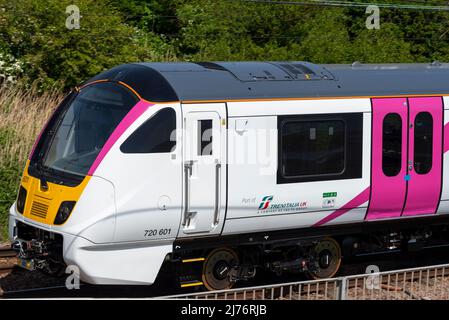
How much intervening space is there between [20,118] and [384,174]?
8.90 meters

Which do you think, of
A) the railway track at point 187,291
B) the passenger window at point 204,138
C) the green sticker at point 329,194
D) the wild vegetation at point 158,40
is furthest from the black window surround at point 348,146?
the wild vegetation at point 158,40

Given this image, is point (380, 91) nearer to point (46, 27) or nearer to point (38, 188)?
point (38, 188)

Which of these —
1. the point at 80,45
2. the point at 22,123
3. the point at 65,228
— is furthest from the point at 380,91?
the point at 80,45

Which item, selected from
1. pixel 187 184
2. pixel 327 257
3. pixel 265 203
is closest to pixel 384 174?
pixel 327 257

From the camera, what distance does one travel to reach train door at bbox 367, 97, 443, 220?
40.2 feet

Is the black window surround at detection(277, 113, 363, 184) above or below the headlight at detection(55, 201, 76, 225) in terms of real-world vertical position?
above

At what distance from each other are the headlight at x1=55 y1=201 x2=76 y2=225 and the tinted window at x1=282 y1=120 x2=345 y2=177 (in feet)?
9.37

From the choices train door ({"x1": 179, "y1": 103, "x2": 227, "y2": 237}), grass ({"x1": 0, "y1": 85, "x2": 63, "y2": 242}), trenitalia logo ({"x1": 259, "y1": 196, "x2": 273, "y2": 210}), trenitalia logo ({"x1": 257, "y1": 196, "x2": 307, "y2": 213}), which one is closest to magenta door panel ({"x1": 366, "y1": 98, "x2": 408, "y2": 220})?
trenitalia logo ({"x1": 257, "y1": 196, "x2": 307, "y2": 213})

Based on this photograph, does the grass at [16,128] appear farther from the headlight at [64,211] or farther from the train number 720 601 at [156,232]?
the train number 720 601 at [156,232]

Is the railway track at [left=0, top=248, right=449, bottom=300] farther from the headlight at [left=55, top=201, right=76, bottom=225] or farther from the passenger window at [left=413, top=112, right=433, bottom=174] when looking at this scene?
the headlight at [left=55, top=201, right=76, bottom=225]

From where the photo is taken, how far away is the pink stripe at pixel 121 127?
1051 cm

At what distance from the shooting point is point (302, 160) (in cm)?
1171

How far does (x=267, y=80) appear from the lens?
11688 mm
